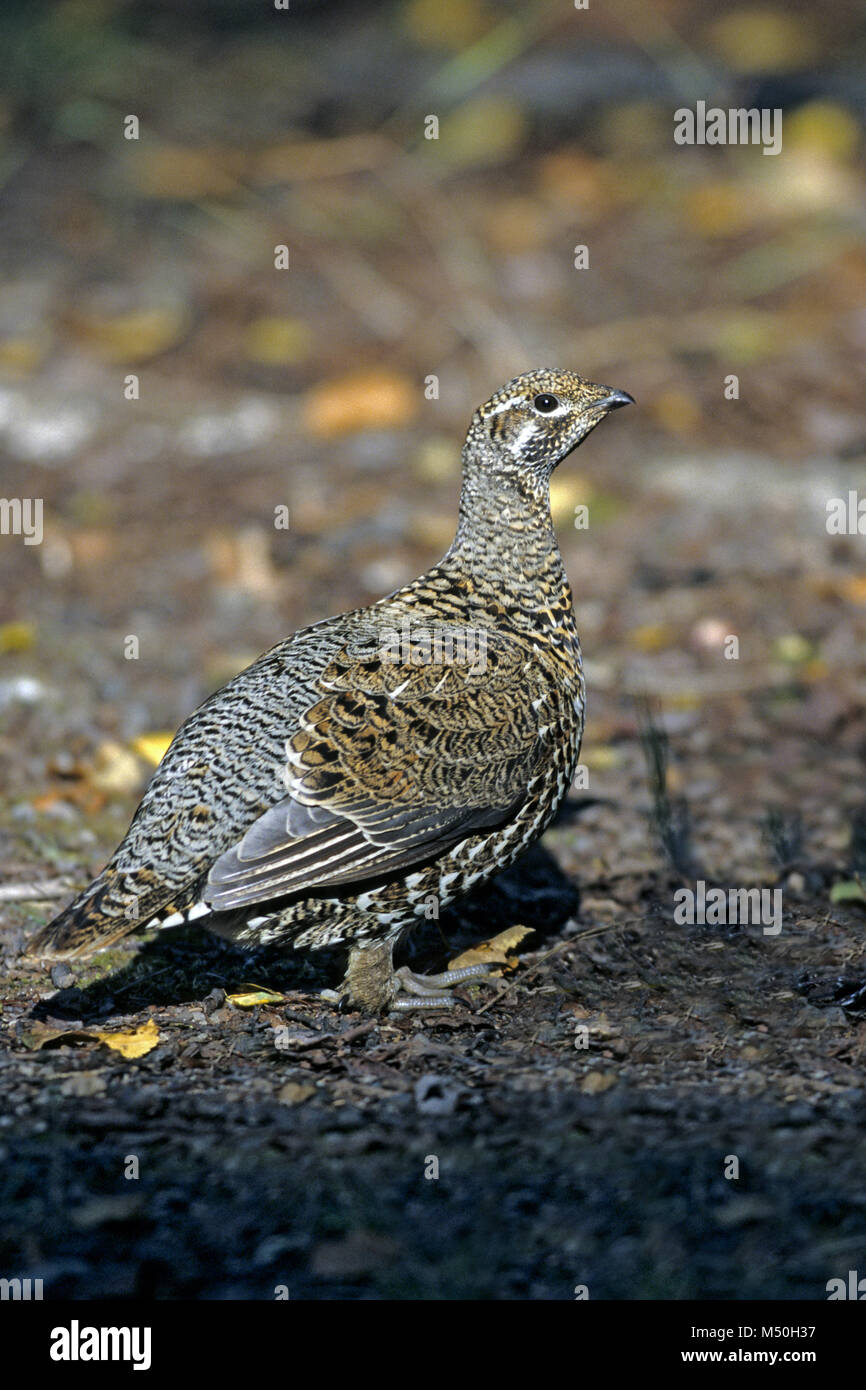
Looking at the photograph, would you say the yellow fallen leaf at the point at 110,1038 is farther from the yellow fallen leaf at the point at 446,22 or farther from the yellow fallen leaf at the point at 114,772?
the yellow fallen leaf at the point at 446,22

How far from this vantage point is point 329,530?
9.80 m

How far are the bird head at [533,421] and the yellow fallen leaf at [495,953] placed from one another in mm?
1709

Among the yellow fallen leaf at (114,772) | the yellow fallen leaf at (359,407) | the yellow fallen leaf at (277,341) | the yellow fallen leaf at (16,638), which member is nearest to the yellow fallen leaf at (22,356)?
the yellow fallen leaf at (277,341)

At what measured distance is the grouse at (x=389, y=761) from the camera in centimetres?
495

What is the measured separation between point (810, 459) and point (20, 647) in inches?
207

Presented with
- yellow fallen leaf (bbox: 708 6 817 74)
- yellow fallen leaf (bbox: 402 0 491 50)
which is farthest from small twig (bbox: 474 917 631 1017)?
yellow fallen leaf (bbox: 402 0 491 50)

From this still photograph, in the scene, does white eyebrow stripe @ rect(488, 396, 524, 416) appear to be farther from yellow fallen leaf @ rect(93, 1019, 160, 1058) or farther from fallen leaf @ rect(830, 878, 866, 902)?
yellow fallen leaf @ rect(93, 1019, 160, 1058)

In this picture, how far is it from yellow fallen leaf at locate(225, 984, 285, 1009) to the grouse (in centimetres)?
20

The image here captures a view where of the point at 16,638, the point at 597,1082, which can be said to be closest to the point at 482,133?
the point at 16,638

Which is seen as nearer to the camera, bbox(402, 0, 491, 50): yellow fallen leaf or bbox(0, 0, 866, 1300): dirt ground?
bbox(0, 0, 866, 1300): dirt ground

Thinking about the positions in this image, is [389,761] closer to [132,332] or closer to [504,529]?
[504,529]

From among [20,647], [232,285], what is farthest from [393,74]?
[20,647]

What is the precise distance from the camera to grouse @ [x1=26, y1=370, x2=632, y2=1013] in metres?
4.95

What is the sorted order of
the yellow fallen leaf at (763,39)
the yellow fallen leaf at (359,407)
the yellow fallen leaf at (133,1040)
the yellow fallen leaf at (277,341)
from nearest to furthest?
the yellow fallen leaf at (133,1040) < the yellow fallen leaf at (359,407) < the yellow fallen leaf at (277,341) < the yellow fallen leaf at (763,39)
